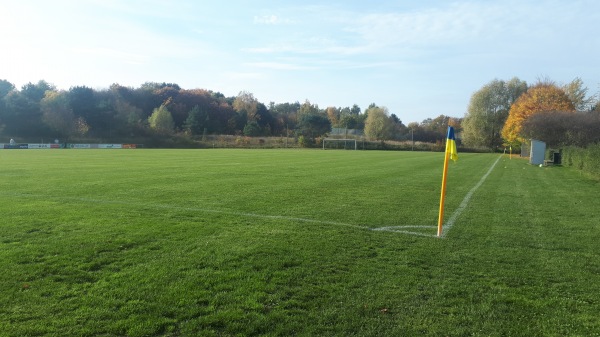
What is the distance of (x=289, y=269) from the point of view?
18.8 feet

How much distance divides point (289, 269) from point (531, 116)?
47.1 meters

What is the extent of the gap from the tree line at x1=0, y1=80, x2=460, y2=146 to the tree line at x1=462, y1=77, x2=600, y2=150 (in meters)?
24.7

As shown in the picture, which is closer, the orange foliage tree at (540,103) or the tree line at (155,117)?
the orange foliage tree at (540,103)

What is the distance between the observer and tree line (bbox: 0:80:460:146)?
79.1m

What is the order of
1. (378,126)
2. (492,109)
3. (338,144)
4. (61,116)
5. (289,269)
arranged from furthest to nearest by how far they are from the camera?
(378,126) < (338,144) < (492,109) < (61,116) < (289,269)

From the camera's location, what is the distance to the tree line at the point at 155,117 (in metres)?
79.1

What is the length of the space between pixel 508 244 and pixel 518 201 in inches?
256

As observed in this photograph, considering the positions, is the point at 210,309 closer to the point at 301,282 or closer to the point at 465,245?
the point at 301,282

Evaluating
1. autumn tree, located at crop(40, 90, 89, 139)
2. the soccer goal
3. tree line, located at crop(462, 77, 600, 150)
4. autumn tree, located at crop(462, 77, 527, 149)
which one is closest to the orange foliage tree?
tree line, located at crop(462, 77, 600, 150)

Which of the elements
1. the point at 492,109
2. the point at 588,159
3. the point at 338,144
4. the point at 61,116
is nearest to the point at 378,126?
the point at 338,144

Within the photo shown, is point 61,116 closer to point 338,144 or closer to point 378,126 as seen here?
point 338,144

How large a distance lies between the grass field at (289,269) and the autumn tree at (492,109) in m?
80.2

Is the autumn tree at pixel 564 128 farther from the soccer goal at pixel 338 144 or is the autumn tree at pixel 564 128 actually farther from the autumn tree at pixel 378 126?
the autumn tree at pixel 378 126

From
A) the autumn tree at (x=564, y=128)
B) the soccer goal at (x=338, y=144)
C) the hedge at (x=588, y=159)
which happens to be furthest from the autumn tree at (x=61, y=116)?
the hedge at (x=588, y=159)
